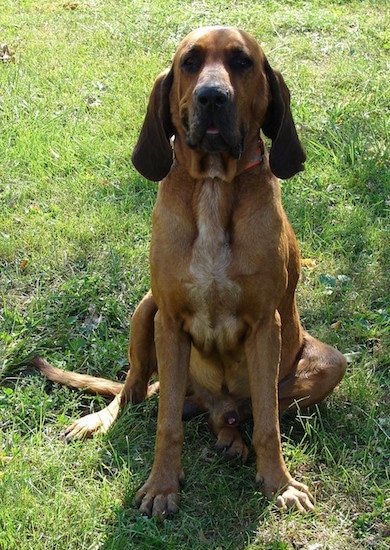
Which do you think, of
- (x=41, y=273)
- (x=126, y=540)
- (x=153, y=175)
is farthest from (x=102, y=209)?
(x=126, y=540)

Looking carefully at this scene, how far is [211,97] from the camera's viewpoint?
3.56 meters

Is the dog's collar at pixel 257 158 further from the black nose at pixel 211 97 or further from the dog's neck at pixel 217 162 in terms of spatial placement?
the black nose at pixel 211 97

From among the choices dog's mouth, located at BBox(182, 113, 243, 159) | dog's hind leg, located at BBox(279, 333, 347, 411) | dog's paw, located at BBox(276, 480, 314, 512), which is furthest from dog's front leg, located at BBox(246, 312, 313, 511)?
dog's mouth, located at BBox(182, 113, 243, 159)

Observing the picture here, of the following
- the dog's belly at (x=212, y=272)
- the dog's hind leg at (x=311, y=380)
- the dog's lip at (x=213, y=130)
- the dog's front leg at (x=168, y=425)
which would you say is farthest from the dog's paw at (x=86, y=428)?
the dog's lip at (x=213, y=130)

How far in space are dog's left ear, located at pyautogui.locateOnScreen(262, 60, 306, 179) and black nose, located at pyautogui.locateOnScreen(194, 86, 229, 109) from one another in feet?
1.38

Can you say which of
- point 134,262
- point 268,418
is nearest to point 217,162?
point 268,418

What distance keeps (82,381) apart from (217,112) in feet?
5.35

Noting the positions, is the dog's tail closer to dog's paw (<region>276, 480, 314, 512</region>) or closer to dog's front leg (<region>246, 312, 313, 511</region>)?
dog's front leg (<region>246, 312, 313, 511</region>)

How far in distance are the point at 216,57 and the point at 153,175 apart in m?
0.59

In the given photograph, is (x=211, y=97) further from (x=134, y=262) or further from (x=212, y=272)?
(x=134, y=262)

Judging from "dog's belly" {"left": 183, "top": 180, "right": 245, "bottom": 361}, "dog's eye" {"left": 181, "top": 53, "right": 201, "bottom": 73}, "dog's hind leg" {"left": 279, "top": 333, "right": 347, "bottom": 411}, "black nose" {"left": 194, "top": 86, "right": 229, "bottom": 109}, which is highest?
"dog's eye" {"left": 181, "top": 53, "right": 201, "bottom": 73}

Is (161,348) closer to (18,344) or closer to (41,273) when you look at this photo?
(18,344)

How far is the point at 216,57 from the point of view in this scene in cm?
373

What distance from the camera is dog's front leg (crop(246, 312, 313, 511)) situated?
3800 millimetres
